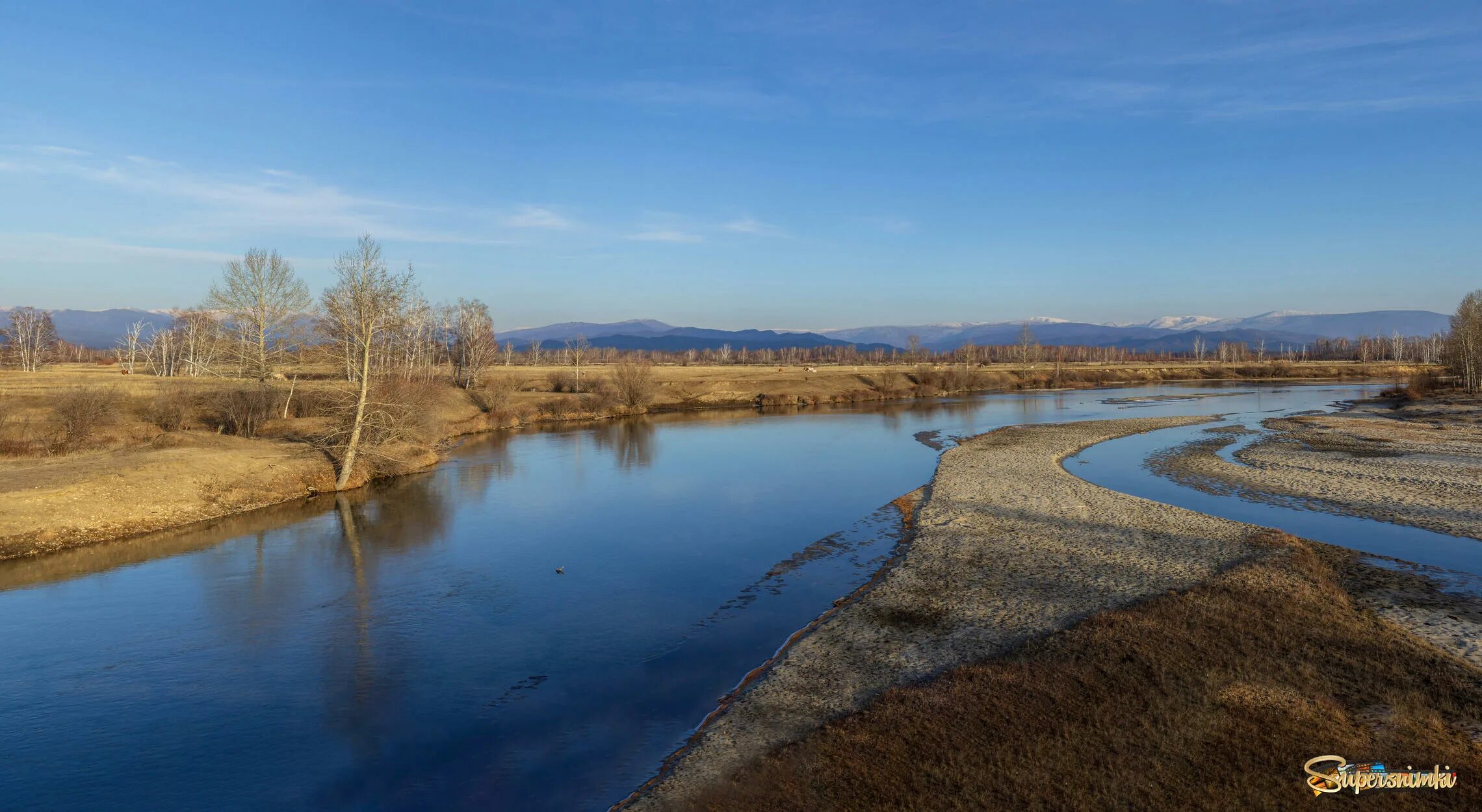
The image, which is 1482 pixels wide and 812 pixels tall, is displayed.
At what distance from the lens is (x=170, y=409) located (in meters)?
36.9

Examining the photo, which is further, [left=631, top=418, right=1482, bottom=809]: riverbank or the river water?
the river water

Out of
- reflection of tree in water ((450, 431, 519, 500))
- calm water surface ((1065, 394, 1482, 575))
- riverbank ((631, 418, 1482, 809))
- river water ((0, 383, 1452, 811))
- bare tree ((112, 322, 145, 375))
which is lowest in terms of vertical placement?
river water ((0, 383, 1452, 811))

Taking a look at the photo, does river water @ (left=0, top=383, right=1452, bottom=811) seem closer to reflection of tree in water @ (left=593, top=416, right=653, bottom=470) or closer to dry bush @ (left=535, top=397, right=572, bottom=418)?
reflection of tree in water @ (left=593, top=416, right=653, bottom=470)

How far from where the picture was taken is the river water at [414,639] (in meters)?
9.31

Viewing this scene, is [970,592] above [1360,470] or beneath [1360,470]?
beneath

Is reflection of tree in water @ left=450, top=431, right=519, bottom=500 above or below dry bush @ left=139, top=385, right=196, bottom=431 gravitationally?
below

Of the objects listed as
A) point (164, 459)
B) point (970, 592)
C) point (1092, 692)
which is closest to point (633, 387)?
point (164, 459)

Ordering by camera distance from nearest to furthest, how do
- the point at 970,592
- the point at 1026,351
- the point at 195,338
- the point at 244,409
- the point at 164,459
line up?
the point at 970,592 < the point at 164,459 < the point at 244,409 < the point at 195,338 < the point at 1026,351

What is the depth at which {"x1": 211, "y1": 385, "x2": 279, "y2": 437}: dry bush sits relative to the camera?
3734 cm

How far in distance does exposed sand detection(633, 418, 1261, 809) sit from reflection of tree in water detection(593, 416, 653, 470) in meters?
17.3

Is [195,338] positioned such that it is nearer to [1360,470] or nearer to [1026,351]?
[1360,470]

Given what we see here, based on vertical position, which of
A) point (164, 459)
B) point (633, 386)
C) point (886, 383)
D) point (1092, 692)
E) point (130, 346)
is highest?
point (130, 346)

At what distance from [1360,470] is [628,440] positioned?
1417 inches

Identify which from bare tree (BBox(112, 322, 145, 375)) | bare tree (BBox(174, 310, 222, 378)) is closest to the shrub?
bare tree (BBox(174, 310, 222, 378))
